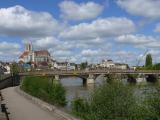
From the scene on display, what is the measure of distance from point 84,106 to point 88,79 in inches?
3895

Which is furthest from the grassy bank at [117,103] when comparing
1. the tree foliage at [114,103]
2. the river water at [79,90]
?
the river water at [79,90]

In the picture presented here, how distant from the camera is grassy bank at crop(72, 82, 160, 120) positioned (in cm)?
A: 1543

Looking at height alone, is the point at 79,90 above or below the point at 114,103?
below

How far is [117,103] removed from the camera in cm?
1764

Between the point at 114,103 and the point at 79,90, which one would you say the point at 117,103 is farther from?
the point at 79,90

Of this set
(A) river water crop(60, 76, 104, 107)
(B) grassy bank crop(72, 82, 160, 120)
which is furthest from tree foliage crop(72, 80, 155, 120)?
(A) river water crop(60, 76, 104, 107)

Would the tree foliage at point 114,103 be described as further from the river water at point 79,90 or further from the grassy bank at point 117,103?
the river water at point 79,90

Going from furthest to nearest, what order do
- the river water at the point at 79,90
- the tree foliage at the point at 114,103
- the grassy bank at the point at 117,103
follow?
the river water at the point at 79,90
the tree foliage at the point at 114,103
the grassy bank at the point at 117,103

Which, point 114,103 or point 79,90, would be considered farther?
point 79,90

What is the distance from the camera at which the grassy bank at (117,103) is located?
15426mm

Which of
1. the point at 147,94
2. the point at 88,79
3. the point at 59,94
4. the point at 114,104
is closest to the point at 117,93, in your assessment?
the point at 114,104

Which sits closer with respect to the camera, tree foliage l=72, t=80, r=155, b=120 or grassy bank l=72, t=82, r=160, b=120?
grassy bank l=72, t=82, r=160, b=120

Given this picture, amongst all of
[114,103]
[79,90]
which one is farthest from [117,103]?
[79,90]

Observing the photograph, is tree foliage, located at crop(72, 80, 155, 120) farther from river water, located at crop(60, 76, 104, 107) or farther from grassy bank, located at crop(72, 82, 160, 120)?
river water, located at crop(60, 76, 104, 107)
